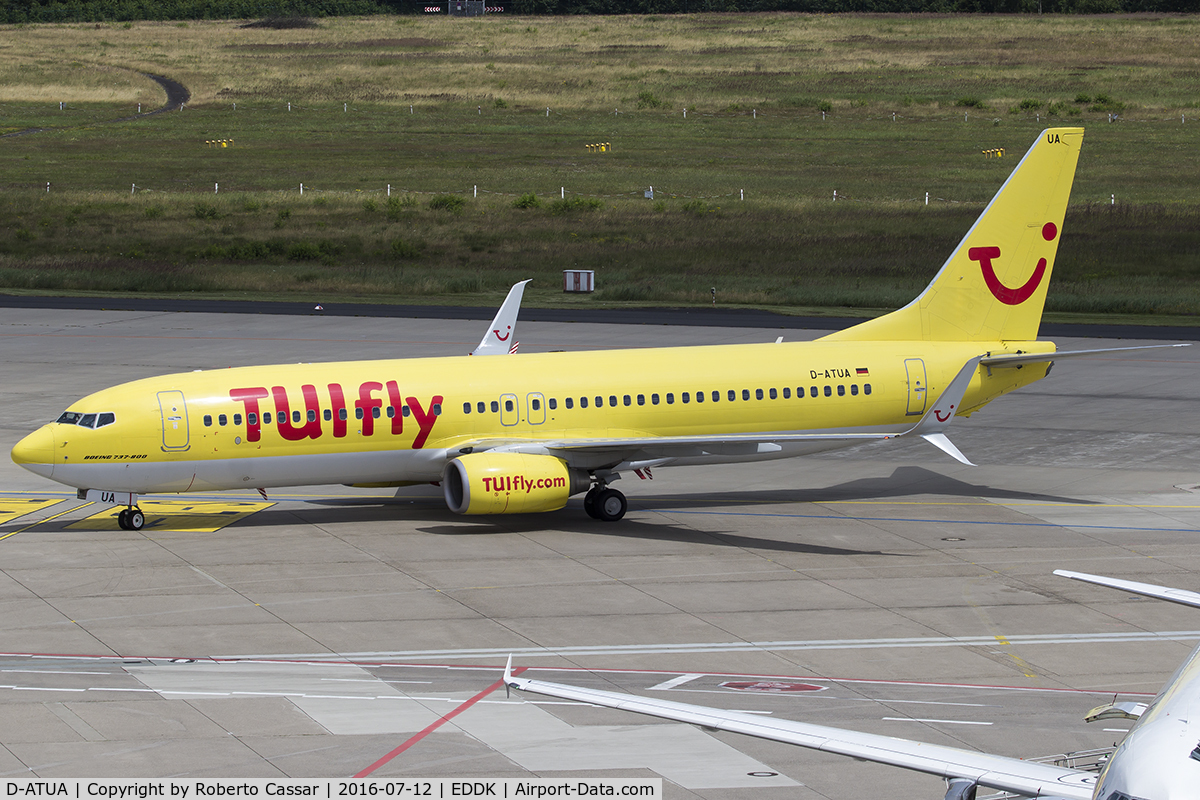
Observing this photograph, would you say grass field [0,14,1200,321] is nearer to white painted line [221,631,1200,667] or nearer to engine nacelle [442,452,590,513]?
engine nacelle [442,452,590,513]

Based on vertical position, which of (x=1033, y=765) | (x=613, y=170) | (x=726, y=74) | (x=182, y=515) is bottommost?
(x=182, y=515)

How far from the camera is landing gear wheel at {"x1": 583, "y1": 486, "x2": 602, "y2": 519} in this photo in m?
37.7

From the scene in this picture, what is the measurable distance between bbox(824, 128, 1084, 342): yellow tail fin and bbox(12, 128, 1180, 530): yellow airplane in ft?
0.16

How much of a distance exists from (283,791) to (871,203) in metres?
98.1

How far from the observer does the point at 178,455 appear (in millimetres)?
35406

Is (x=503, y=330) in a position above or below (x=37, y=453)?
above

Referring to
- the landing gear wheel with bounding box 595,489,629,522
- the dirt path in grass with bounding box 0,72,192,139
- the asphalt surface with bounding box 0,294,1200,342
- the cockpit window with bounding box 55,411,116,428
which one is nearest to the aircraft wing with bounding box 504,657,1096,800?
the landing gear wheel with bounding box 595,489,629,522

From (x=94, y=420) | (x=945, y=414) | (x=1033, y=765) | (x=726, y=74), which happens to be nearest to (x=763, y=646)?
(x=945, y=414)

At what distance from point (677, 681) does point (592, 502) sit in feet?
41.8

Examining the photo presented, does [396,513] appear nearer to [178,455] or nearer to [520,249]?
A: [178,455]

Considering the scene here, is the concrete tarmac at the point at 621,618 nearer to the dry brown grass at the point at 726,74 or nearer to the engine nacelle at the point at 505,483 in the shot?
the engine nacelle at the point at 505,483

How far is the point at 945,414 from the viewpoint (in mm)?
37094

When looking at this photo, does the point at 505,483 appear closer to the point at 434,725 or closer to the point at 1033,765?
the point at 434,725

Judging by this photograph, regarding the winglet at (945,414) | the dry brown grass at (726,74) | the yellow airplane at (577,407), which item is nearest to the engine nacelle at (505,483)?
the yellow airplane at (577,407)
